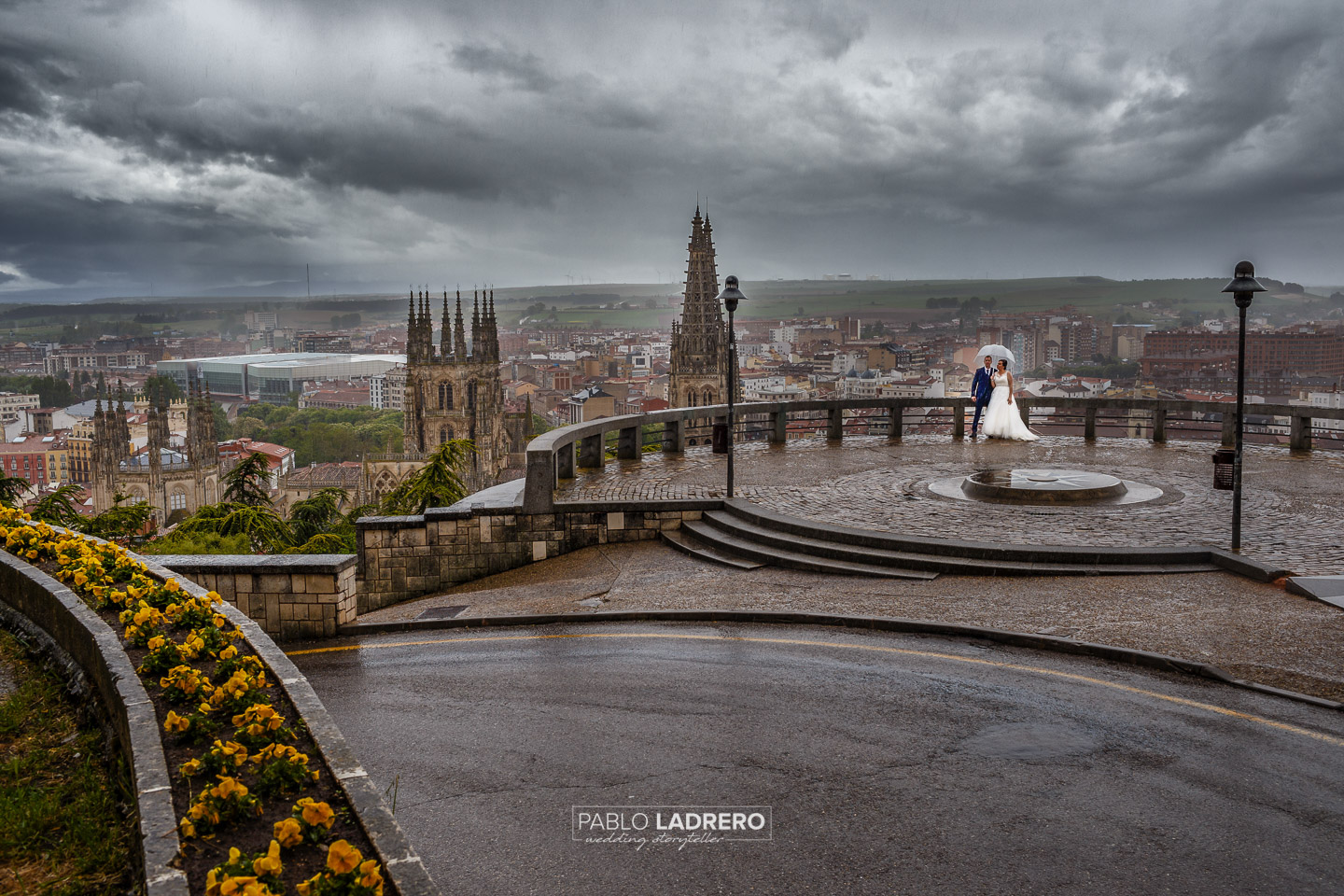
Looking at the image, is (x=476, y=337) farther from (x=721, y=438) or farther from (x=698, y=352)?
(x=721, y=438)

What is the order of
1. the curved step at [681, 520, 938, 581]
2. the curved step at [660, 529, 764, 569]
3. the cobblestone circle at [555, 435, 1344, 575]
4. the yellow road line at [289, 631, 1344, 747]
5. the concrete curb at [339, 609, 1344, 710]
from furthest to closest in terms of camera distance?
the curved step at [660, 529, 764, 569]
the cobblestone circle at [555, 435, 1344, 575]
the curved step at [681, 520, 938, 581]
the concrete curb at [339, 609, 1344, 710]
the yellow road line at [289, 631, 1344, 747]

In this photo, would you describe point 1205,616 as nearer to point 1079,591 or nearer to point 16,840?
point 1079,591

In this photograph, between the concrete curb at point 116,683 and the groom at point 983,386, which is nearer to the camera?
the concrete curb at point 116,683

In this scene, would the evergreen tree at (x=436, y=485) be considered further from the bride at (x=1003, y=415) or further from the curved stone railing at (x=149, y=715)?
the curved stone railing at (x=149, y=715)

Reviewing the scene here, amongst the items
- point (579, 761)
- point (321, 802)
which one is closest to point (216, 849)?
point (321, 802)

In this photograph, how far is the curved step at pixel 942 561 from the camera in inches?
488

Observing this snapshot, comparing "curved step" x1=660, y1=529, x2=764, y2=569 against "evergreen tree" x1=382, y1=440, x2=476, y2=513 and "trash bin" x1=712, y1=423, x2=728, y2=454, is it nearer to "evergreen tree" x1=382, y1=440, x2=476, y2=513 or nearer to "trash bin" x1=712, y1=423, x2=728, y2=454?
"trash bin" x1=712, y1=423, x2=728, y2=454

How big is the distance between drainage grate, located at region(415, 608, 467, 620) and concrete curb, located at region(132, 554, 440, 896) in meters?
3.61

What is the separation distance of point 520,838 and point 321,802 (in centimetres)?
144

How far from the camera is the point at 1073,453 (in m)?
21.6

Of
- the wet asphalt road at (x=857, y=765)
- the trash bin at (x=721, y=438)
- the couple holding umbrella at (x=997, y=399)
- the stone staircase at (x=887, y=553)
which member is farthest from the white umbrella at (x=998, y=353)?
the wet asphalt road at (x=857, y=765)

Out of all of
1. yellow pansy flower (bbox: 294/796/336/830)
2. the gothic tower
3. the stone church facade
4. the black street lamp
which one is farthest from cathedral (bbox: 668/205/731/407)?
yellow pansy flower (bbox: 294/796/336/830)

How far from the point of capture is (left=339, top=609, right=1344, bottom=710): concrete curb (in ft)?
→ 28.7

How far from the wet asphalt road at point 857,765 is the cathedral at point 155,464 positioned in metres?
108
